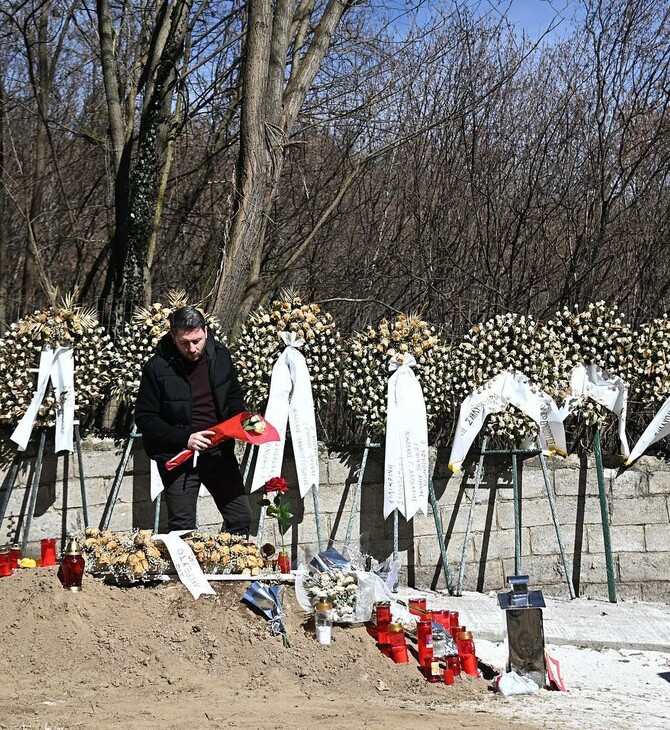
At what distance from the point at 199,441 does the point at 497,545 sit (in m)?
2.96

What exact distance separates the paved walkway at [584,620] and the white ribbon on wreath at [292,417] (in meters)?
1.23

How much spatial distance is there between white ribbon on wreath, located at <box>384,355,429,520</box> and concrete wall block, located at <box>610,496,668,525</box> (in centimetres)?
167

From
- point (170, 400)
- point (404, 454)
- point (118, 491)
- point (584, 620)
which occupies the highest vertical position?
point (170, 400)

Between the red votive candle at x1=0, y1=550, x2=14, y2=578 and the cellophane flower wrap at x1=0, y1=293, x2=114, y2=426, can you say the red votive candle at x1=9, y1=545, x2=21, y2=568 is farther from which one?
the cellophane flower wrap at x1=0, y1=293, x2=114, y2=426

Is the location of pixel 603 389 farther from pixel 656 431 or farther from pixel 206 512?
pixel 206 512

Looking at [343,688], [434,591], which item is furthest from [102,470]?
[343,688]

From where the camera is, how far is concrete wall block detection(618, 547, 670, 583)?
7.90m

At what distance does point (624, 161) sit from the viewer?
10.2 meters

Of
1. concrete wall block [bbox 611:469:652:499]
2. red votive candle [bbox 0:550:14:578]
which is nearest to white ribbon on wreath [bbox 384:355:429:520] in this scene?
concrete wall block [bbox 611:469:652:499]

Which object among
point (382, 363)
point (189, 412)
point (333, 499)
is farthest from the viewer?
point (333, 499)

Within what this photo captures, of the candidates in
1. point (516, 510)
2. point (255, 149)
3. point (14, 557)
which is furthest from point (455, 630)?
point (255, 149)

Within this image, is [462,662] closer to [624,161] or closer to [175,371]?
[175,371]

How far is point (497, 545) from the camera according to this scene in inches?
309

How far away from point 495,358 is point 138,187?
3.93 metres
